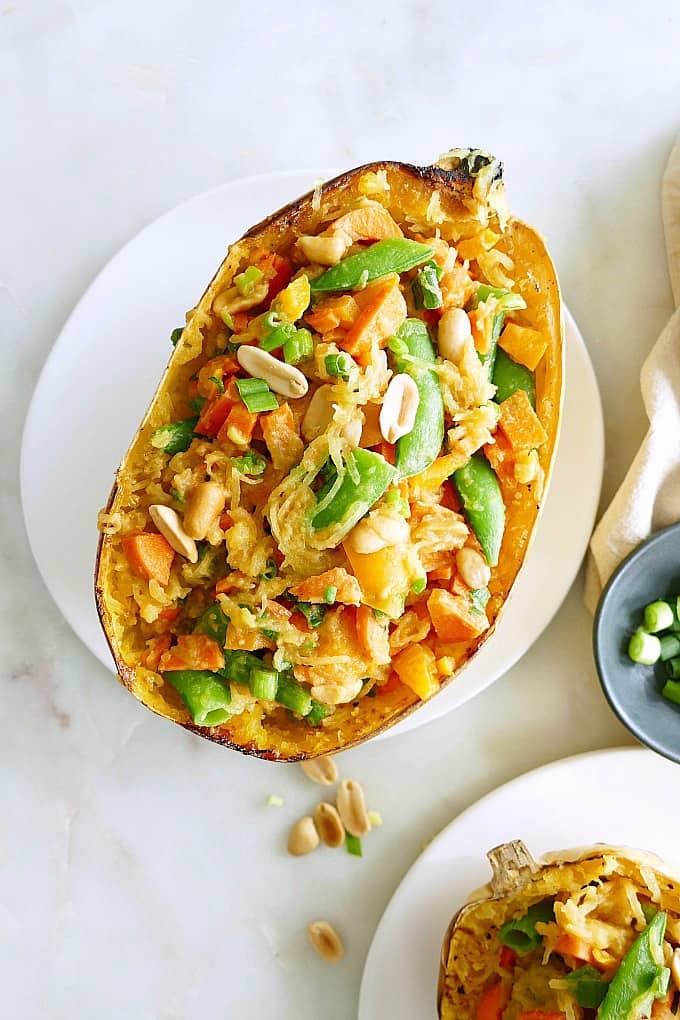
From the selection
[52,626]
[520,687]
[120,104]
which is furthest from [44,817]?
[120,104]

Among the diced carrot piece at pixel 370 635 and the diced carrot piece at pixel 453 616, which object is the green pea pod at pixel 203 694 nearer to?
the diced carrot piece at pixel 370 635

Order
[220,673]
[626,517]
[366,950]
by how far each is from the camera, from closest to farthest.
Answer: [220,673]
[626,517]
[366,950]

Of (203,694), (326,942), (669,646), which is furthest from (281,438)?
(326,942)

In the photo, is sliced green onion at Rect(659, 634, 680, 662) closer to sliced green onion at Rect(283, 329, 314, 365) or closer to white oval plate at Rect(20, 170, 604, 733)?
white oval plate at Rect(20, 170, 604, 733)

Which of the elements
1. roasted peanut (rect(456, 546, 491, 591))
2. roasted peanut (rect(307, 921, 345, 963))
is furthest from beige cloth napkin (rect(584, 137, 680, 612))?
roasted peanut (rect(307, 921, 345, 963))

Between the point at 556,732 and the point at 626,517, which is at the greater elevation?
the point at 626,517

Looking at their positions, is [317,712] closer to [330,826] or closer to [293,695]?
[293,695]

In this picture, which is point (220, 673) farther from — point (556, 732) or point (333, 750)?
point (556, 732)
